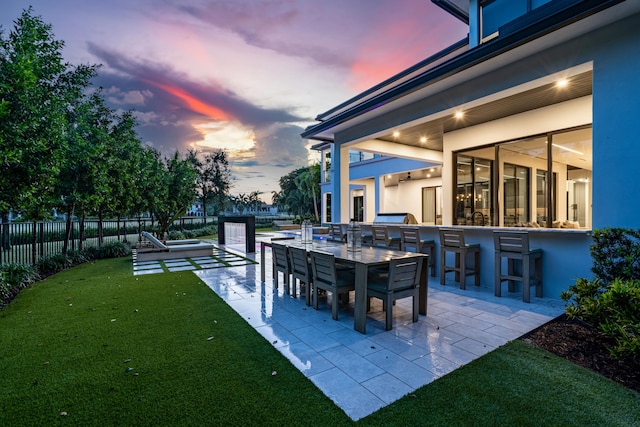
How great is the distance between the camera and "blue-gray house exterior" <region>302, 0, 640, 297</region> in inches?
167

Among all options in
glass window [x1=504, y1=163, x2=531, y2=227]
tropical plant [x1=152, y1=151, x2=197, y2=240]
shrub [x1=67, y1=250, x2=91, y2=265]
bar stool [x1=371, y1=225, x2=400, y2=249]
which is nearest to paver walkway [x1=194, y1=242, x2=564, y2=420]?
bar stool [x1=371, y1=225, x2=400, y2=249]

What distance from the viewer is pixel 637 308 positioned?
107 inches

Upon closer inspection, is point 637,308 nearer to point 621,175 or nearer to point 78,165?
point 621,175

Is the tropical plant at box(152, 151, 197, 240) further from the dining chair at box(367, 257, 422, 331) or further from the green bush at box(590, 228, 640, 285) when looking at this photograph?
the green bush at box(590, 228, 640, 285)

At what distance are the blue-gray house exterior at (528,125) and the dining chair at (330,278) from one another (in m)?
3.52

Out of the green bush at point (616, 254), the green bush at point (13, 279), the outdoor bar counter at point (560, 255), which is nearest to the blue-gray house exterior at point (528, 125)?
the outdoor bar counter at point (560, 255)

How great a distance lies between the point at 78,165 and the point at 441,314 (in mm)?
9788

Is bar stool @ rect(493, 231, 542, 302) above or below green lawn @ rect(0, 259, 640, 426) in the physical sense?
above

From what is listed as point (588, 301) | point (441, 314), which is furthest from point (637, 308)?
point (441, 314)

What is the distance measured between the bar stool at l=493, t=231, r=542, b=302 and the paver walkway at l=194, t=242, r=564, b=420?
0.81ft

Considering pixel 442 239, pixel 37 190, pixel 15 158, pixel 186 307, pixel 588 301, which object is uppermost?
pixel 15 158

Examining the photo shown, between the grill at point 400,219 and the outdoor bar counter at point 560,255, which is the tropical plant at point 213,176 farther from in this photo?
the outdoor bar counter at point 560,255

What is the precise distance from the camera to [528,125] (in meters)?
7.41

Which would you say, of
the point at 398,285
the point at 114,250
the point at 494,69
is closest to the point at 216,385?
the point at 398,285
